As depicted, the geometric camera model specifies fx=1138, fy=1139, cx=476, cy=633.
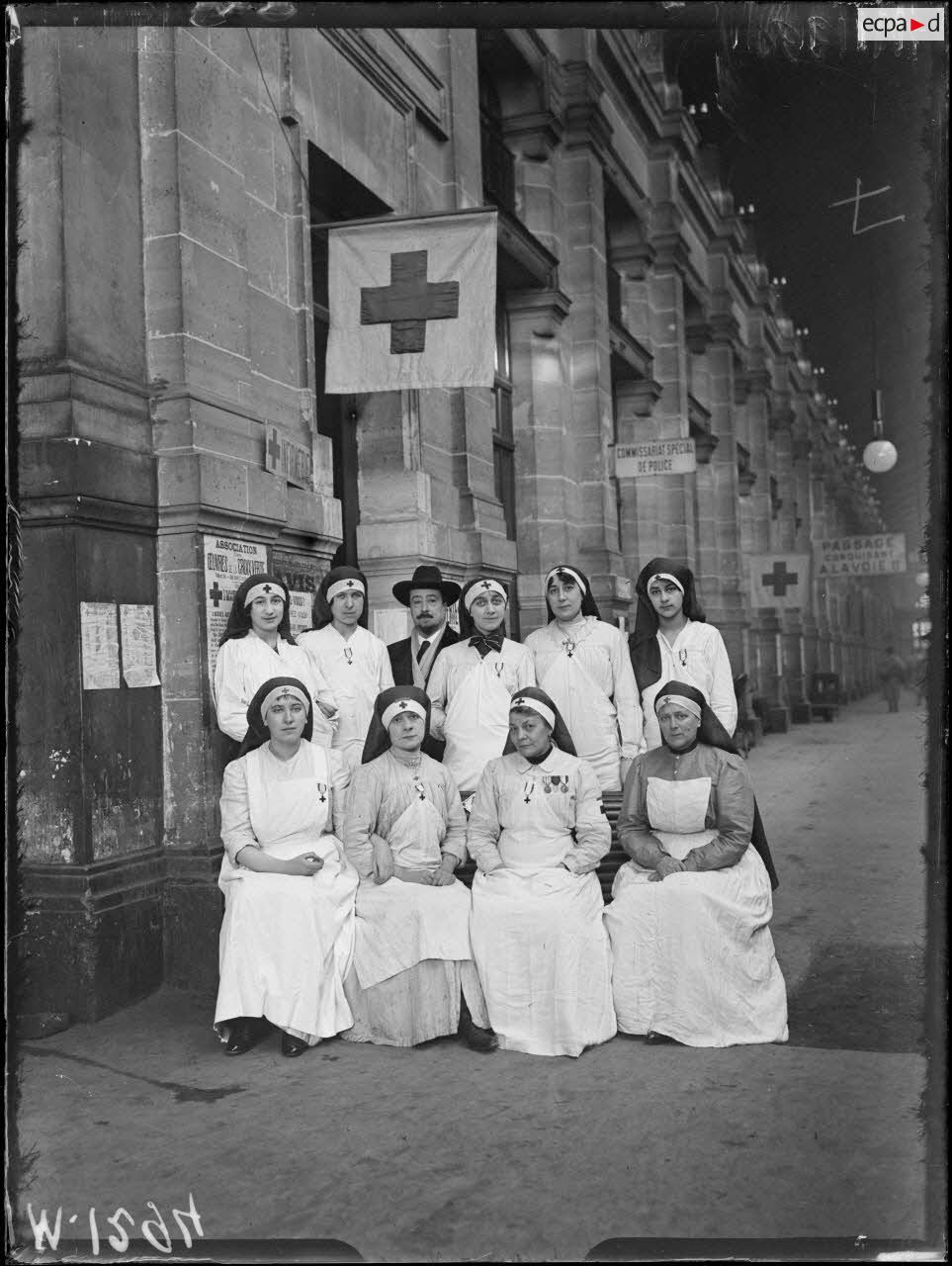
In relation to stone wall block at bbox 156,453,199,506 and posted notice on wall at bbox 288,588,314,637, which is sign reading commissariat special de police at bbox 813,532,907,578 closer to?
posted notice on wall at bbox 288,588,314,637

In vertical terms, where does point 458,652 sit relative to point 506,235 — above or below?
below

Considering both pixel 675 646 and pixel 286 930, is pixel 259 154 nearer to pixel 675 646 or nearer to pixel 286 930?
pixel 675 646

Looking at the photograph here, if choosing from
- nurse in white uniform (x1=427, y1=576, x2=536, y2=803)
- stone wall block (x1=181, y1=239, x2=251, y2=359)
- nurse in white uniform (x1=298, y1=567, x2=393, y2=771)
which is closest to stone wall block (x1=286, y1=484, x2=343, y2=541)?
nurse in white uniform (x1=298, y1=567, x2=393, y2=771)

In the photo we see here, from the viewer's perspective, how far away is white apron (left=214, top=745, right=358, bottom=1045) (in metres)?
5.12

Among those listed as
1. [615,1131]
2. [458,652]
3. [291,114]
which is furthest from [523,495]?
[615,1131]

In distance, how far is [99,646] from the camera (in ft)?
19.0

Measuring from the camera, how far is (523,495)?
13.6m

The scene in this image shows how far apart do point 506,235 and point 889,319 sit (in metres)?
8.10

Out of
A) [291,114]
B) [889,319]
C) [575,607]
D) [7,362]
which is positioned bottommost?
[575,607]

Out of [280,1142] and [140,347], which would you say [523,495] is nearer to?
[140,347]

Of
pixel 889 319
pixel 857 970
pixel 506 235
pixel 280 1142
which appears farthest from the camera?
pixel 506 235

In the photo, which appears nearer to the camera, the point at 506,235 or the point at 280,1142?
the point at 280,1142

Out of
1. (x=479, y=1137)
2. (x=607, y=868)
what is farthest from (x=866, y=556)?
(x=479, y=1137)

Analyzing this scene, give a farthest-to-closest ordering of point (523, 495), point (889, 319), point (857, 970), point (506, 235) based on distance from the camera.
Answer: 1. point (523, 495)
2. point (506, 235)
3. point (857, 970)
4. point (889, 319)
